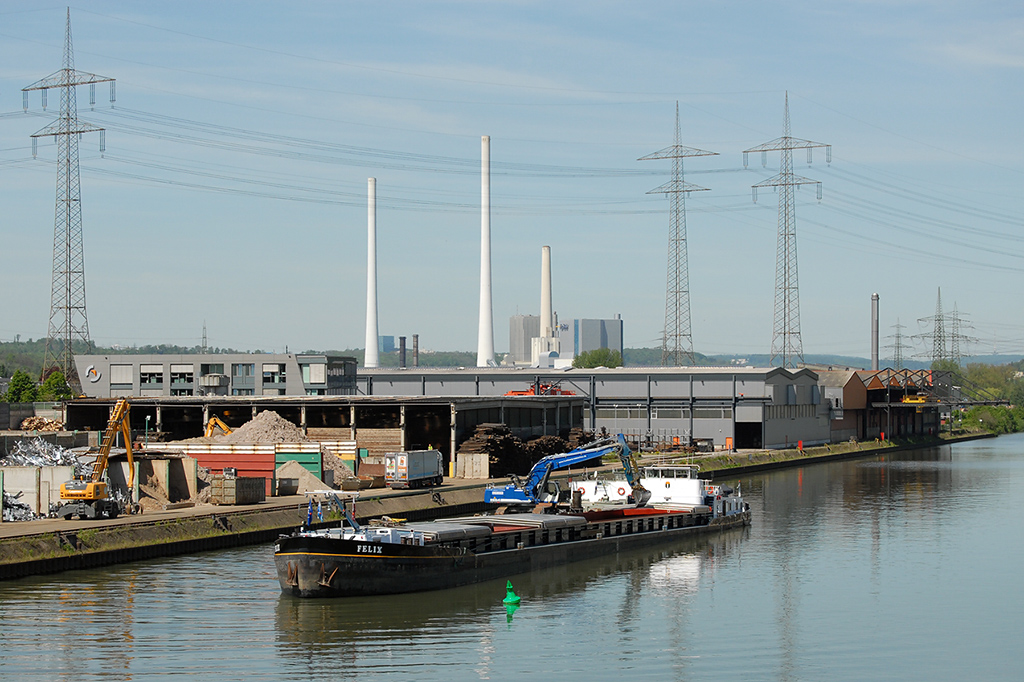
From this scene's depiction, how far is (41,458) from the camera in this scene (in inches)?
2124

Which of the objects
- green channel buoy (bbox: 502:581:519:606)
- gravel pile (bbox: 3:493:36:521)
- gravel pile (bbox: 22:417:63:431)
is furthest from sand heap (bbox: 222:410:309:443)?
green channel buoy (bbox: 502:581:519:606)

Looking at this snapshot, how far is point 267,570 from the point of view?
3916 cm

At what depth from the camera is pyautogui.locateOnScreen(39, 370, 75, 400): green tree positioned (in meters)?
113

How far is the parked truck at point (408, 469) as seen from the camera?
60688 mm

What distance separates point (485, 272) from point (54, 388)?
55.2 meters

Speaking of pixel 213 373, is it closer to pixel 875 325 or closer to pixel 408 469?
pixel 408 469

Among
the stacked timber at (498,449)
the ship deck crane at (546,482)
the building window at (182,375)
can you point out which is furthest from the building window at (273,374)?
the ship deck crane at (546,482)

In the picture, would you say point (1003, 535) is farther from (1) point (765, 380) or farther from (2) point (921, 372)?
(2) point (921, 372)

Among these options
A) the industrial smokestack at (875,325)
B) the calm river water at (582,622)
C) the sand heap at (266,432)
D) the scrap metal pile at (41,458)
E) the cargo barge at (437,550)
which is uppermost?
the industrial smokestack at (875,325)

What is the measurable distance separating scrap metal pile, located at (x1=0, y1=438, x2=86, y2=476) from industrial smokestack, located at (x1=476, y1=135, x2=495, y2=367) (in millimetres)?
88900

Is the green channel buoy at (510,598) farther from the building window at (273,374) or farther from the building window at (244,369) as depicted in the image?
the building window at (244,369)

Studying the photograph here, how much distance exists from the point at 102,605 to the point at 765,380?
7381cm

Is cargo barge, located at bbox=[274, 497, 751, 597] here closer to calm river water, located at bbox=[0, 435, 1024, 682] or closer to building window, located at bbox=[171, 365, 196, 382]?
calm river water, located at bbox=[0, 435, 1024, 682]

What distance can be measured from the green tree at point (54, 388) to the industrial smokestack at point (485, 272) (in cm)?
5331
